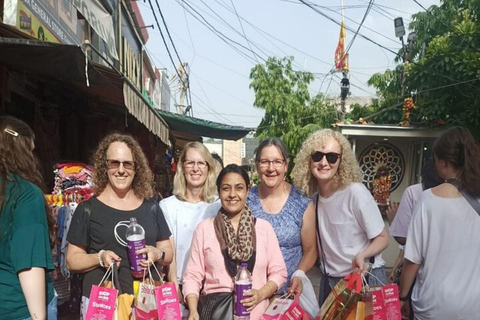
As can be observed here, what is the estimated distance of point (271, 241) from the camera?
2371mm

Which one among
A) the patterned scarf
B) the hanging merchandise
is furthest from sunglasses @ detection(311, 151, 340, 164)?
the hanging merchandise

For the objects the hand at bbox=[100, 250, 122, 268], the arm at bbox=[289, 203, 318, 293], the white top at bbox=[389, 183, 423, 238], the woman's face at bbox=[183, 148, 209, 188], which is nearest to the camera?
the hand at bbox=[100, 250, 122, 268]

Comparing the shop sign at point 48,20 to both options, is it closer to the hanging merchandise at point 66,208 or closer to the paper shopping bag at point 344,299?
the hanging merchandise at point 66,208

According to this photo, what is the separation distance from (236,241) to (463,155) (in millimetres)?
1321

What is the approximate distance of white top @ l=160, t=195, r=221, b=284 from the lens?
2.86 meters

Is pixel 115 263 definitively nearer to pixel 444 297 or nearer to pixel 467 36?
pixel 444 297

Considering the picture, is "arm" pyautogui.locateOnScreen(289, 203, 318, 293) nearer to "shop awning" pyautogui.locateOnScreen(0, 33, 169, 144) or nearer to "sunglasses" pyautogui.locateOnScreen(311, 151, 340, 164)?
"sunglasses" pyautogui.locateOnScreen(311, 151, 340, 164)

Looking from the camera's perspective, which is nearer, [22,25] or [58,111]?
[22,25]

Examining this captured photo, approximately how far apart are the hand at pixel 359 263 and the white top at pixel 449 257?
1.09 feet

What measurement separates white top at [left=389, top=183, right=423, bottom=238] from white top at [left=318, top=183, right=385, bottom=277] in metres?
0.63

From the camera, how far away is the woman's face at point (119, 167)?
248cm

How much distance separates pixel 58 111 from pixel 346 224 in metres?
4.97

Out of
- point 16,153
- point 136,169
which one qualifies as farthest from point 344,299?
point 16,153

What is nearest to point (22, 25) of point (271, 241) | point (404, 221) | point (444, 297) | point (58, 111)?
point (58, 111)
